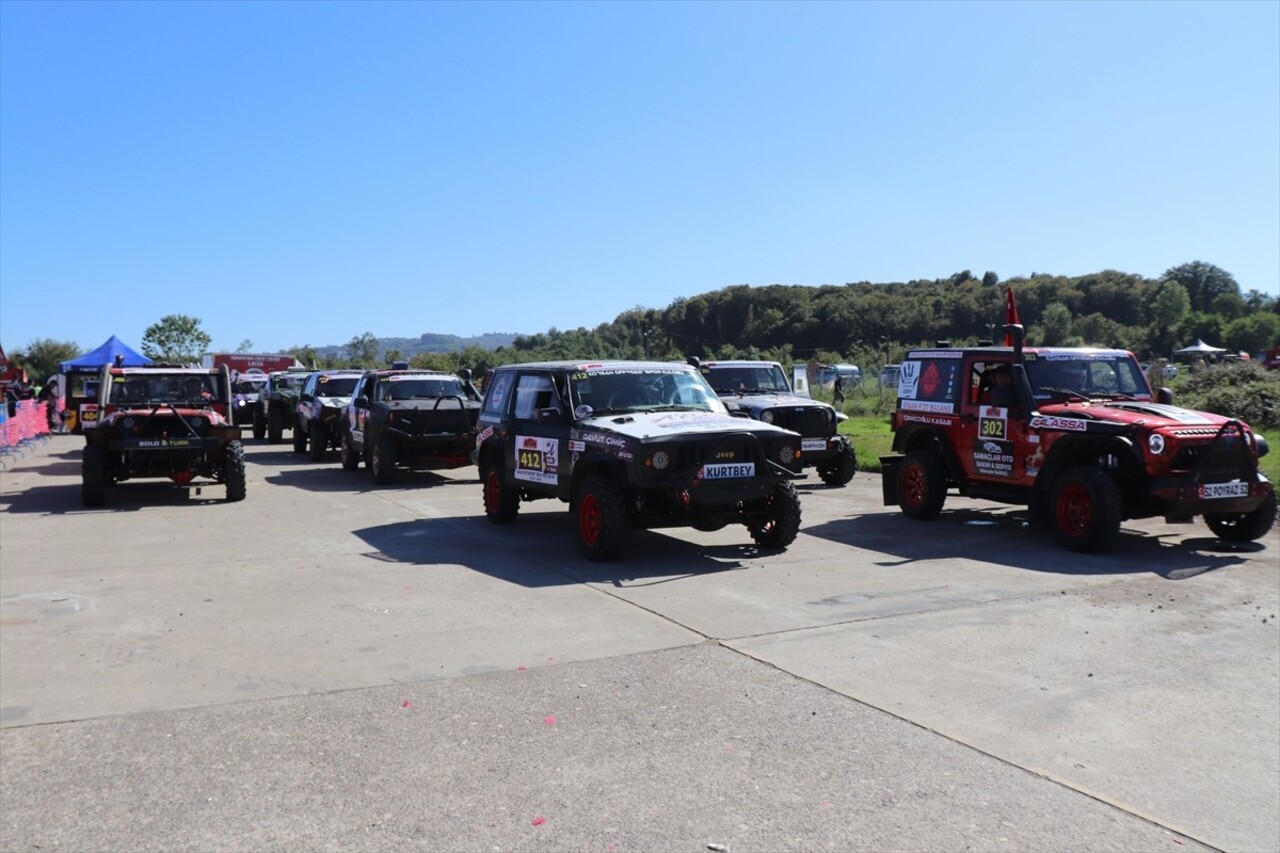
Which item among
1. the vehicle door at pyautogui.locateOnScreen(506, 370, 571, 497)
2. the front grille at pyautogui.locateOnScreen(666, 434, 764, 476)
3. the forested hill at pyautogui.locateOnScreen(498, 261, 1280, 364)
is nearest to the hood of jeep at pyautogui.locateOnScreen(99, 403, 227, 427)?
the vehicle door at pyautogui.locateOnScreen(506, 370, 571, 497)

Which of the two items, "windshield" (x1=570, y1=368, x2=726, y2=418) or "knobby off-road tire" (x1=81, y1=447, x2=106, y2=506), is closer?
"windshield" (x1=570, y1=368, x2=726, y2=418)

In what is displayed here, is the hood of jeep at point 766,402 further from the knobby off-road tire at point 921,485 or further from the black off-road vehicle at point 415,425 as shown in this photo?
the black off-road vehicle at point 415,425

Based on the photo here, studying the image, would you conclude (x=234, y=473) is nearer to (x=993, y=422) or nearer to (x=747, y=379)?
(x=747, y=379)

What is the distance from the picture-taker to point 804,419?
52.9ft

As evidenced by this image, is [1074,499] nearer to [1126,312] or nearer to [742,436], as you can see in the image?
[742,436]

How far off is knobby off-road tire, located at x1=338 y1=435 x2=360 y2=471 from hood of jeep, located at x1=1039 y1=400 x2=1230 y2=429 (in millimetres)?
12195

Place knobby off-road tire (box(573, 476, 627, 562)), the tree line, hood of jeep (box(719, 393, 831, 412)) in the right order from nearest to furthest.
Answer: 1. knobby off-road tire (box(573, 476, 627, 562))
2. hood of jeep (box(719, 393, 831, 412))
3. the tree line

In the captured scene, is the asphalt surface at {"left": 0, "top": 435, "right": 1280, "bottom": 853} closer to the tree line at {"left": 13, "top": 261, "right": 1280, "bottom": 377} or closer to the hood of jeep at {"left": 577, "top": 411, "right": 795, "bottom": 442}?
the hood of jeep at {"left": 577, "top": 411, "right": 795, "bottom": 442}

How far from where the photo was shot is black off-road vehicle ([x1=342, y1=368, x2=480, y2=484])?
17.2m

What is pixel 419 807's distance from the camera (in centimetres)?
454

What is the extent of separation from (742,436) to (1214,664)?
13.7 ft

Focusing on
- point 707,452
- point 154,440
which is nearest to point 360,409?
point 154,440

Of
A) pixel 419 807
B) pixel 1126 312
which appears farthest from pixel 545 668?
pixel 1126 312

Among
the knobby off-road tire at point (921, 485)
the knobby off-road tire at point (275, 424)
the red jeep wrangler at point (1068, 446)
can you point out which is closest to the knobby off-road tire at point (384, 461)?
the red jeep wrangler at point (1068, 446)
